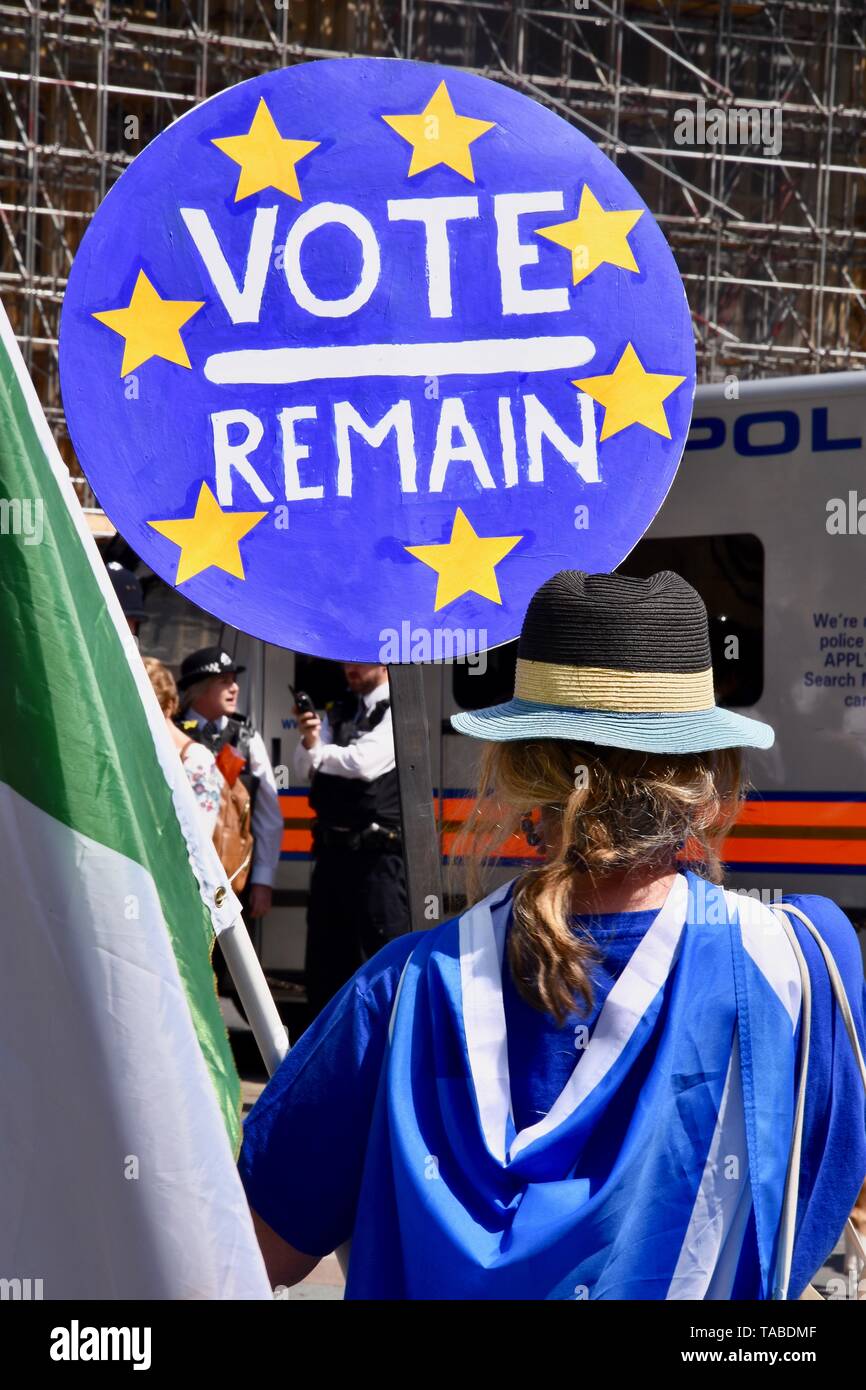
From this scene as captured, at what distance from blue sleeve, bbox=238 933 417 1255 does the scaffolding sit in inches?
564

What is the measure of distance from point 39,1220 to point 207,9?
16.0 metres

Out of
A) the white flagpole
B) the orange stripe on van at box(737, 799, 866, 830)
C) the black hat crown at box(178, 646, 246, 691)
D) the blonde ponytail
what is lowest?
the orange stripe on van at box(737, 799, 866, 830)

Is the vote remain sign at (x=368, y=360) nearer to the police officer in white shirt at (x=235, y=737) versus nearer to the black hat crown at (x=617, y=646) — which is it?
the black hat crown at (x=617, y=646)

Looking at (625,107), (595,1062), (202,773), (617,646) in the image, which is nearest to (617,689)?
(617,646)

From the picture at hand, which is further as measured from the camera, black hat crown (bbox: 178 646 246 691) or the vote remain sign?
black hat crown (bbox: 178 646 246 691)

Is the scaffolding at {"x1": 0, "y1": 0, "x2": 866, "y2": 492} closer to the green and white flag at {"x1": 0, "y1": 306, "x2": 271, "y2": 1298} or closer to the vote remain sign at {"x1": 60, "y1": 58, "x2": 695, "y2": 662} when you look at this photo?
the vote remain sign at {"x1": 60, "y1": 58, "x2": 695, "y2": 662}

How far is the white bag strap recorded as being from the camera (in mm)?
1462

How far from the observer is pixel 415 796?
7.61ft

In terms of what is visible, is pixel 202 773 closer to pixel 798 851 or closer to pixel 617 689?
pixel 798 851

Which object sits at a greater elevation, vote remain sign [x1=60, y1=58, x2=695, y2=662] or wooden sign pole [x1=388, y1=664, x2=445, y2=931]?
vote remain sign [x1=60, y1=58, x2=695, y2=662]

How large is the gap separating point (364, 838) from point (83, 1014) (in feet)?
16.1

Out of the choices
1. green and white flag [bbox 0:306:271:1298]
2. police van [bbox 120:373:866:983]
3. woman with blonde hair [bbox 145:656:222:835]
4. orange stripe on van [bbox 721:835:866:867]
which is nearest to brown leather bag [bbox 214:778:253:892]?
woman with blonde hair [bbox 145:656:222:835]

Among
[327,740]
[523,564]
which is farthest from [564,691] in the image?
[327,740]

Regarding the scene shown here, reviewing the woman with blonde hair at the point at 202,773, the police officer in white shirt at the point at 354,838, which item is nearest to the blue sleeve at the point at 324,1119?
Result: the woman with blonde hair at the point at 202,773
